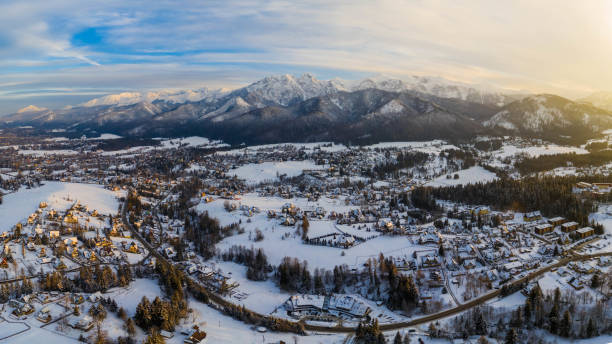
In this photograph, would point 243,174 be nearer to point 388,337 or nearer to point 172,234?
point 172,234

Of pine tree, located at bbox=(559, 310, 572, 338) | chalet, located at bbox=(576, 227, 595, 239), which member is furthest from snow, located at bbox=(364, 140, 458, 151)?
pine tree, located at bbox=(559, 310, 572, 338)

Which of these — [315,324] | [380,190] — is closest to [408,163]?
[380,190]

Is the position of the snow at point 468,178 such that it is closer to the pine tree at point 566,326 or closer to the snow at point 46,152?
the pine tree at point 566,326

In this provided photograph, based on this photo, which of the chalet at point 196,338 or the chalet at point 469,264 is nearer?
the chalet at point 196,338

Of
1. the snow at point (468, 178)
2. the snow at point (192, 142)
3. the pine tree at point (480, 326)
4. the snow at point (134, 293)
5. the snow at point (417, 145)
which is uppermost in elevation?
the snow at point (417, 145)

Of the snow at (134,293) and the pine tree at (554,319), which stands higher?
the pine tree at (554,319)

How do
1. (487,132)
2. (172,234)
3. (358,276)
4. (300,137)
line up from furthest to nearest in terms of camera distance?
(300,137) < (487,132) < (172,234) < (358,276)

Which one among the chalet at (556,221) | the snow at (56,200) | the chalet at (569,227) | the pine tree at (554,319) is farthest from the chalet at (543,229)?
the snow at (56,200)

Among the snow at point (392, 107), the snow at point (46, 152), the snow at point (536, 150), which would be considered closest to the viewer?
the snow at point (536, 150)
